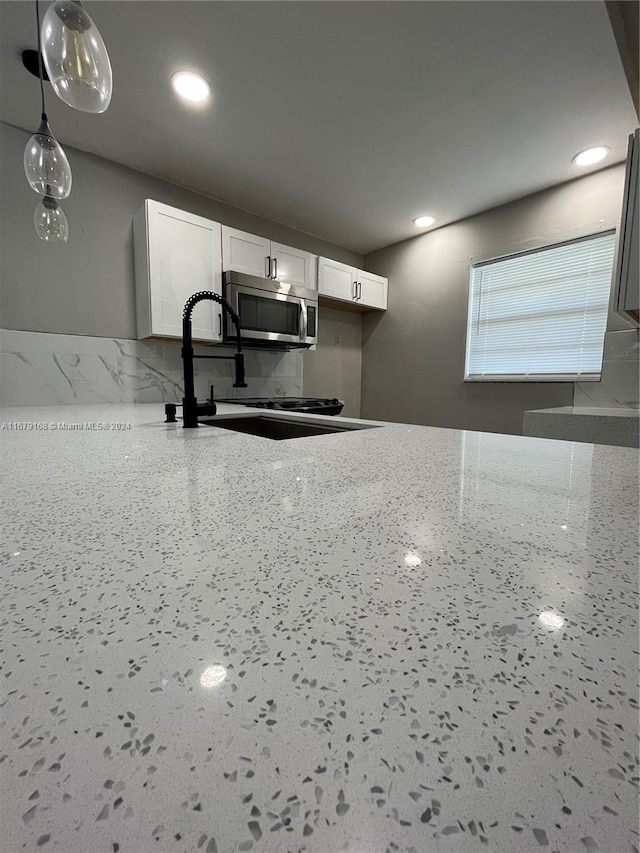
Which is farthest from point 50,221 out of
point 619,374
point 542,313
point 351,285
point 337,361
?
point 619,374

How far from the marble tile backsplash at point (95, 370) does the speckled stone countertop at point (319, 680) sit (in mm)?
2165

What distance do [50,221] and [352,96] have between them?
4.98 feet

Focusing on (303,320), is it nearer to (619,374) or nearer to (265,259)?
(265,259)

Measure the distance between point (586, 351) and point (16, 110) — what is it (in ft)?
11.9

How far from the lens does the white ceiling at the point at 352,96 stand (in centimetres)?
143

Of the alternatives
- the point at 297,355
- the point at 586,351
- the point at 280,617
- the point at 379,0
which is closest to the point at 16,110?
the point at 379,0

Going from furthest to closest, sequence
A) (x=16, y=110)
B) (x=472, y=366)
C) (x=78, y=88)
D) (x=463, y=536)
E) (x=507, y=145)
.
Answer: 1. (x=472, y=366)
2. (x=507, y=145)
3. (x=16, y=110)
4. (x=78, y=88)
5. (x=463, y=536)

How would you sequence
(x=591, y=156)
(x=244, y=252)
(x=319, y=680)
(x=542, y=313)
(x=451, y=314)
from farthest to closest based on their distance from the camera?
(x=451, y=314)
(x=542, y=313)
(x=244, y=252)
(x=591, y=156)
(x=319, y=680)

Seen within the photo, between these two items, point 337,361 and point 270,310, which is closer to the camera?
point 270,310

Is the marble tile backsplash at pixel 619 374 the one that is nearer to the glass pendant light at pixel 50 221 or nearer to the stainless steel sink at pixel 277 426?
the stainless steel sink at pixel 277 426

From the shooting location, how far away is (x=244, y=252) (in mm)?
2621

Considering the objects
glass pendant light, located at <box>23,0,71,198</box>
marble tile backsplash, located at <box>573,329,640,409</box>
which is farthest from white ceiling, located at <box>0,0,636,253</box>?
marble tile backsplash, located at <box>573,329,640,409</box>

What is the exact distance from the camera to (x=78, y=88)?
812 mm

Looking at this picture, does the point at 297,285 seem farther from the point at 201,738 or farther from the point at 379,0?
the point at 201,738
